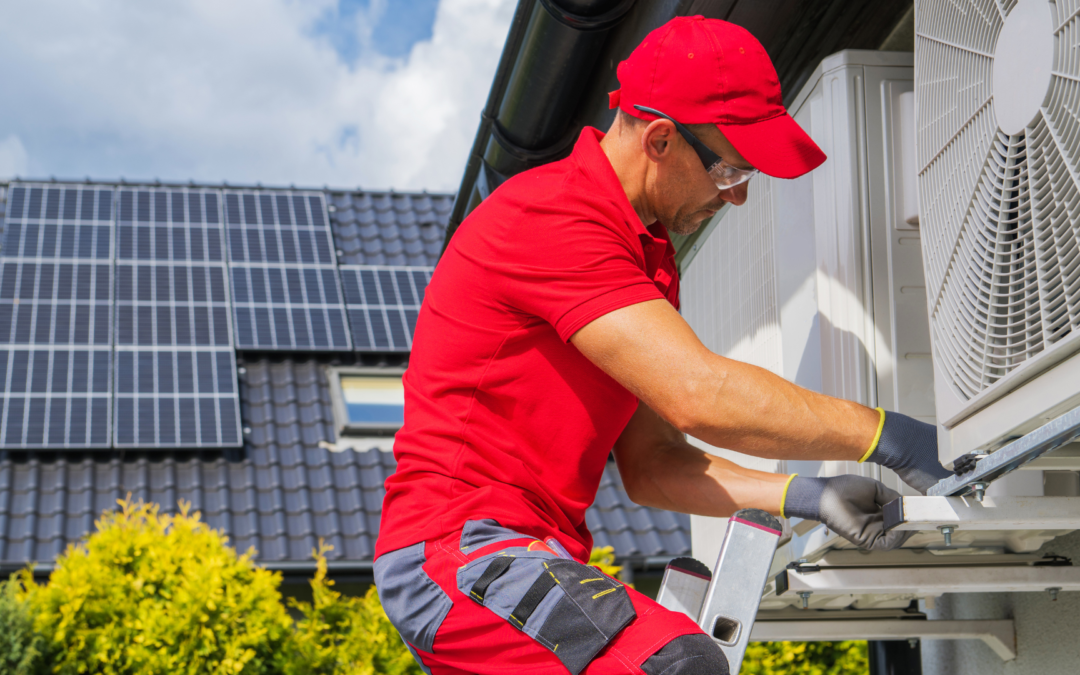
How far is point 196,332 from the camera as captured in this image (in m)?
8.20

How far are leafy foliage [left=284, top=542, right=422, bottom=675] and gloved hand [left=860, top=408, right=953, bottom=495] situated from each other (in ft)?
12.4

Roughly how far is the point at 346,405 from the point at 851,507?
6.72 meters

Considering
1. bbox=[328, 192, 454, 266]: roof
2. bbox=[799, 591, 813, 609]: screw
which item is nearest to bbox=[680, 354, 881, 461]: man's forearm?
bbox=[799, 591, 813, 609]: screw

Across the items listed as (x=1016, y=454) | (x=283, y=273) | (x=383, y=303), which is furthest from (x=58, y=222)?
(x=1016, y=454)

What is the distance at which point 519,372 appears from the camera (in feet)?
5.15

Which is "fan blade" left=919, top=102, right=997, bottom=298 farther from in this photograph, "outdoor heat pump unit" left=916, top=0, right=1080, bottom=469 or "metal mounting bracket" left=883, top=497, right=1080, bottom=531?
"metal mounting bracket" left=883, top=497, right=1080, bottom=531

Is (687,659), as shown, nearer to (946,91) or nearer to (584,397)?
(584,397)

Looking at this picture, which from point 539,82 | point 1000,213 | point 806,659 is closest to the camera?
point 1000,213

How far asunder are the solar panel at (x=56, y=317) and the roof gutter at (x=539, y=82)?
16.9 feet

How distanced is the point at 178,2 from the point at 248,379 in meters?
44.2

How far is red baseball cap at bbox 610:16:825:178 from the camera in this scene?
5.09 ft

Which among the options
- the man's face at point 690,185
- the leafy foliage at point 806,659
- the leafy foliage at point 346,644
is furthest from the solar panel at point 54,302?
the man's face at point 690,185

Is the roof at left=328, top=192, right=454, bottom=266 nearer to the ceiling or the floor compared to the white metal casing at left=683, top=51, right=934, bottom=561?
nearer to the ceiling

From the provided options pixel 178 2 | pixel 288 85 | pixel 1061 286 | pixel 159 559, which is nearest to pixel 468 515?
pixel 1061 286
